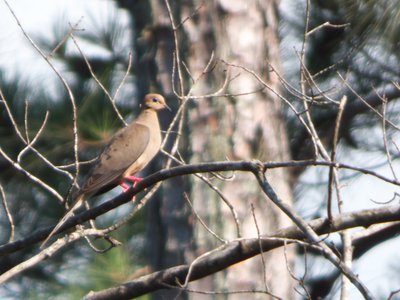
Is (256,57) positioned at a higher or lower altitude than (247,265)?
higher

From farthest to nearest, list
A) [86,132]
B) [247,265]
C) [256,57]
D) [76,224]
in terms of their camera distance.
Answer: [86,132], [256,57], [247,265], [76,224]

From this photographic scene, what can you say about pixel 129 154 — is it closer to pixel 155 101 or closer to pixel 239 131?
pixel 155 101

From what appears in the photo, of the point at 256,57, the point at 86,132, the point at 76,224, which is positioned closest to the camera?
the point at 76,224

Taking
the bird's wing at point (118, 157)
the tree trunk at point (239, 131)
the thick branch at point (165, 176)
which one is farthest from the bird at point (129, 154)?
the thick branch at point (165, 176)

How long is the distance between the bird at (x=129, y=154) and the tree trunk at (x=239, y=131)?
244mm

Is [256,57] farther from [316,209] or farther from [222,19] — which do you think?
[316,209]

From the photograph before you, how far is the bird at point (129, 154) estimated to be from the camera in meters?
5.60

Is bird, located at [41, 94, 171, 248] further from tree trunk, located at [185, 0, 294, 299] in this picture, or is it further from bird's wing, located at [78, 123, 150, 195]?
tree trunk, located at [185, 0, 294, 299]

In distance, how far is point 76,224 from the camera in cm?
438

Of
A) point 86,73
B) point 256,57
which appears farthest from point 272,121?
point 86,73

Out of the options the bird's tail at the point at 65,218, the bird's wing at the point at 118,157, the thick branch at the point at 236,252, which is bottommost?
the thick branch at the point at 236,252

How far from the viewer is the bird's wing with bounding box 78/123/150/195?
5516 millimetres

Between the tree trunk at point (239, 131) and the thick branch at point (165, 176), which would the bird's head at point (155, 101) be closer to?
the tree trunk at point (239, 131)

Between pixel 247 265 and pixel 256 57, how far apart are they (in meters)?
1.07
